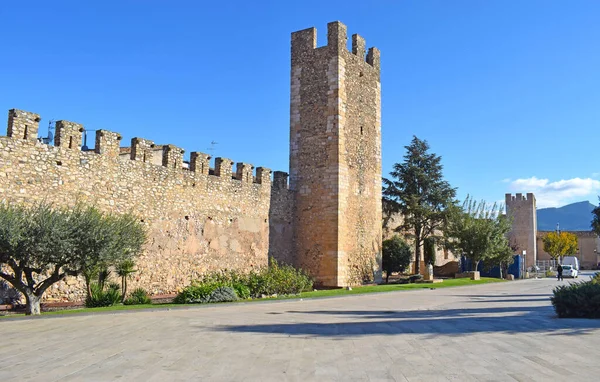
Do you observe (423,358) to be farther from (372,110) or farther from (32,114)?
(372,110)

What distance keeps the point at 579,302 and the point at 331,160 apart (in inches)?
532

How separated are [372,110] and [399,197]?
9.98 m

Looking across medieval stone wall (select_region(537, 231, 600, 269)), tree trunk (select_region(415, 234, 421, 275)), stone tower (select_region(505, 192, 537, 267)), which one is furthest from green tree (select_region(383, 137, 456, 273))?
medieval stone wall (select_region(537, 231, 600, 269))

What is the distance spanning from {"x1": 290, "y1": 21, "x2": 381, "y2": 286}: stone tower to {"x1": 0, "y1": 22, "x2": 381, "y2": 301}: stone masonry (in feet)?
0.15

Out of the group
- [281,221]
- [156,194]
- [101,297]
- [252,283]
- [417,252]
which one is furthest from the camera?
[417,252]

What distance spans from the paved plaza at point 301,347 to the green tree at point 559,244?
61573 millimetres

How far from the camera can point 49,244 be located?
12500 millimetres

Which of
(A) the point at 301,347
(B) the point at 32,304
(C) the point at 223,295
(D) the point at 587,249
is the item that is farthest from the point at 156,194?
(D) the point at 587,249

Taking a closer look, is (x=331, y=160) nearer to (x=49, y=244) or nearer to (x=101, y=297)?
(x=101, y=297)

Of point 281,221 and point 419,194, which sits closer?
point 281,221

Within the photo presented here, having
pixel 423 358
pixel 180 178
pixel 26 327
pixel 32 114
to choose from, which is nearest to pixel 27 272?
pixel 26 327

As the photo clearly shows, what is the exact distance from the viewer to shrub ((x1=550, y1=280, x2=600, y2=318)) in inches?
444

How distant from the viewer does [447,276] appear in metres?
38.7

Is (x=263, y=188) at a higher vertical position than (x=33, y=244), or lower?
higher
